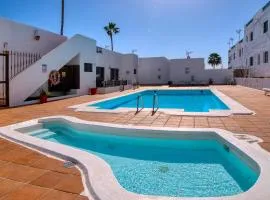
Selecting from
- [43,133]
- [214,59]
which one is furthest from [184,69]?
[214,59]

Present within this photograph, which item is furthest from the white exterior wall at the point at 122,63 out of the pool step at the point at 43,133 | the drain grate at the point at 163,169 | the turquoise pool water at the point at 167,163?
the drain grate at the point at 163,169

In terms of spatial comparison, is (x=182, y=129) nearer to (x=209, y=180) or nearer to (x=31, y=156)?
(x=209, y=180)

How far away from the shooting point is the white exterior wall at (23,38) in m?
11.7

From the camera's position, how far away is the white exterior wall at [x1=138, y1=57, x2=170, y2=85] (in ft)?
102

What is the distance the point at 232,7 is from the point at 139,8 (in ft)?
18.5

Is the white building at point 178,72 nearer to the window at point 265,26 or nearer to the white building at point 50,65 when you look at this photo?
the white building at point 50,65

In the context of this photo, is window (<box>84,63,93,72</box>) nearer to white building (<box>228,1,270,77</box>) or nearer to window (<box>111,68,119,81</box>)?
window (<box>111,68,119,81</box>)

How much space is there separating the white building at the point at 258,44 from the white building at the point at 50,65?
13105mm

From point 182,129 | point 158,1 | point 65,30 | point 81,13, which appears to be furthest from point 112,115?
point 65,30

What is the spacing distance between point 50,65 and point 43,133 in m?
7.10

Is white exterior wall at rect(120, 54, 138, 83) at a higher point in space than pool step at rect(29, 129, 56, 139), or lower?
higher

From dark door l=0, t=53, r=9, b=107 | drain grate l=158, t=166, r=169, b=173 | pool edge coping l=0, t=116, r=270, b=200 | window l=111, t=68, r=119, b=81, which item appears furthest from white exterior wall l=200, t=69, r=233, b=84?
drain grate l=158, t=166, r=169, b=173

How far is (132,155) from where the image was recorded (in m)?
5.20

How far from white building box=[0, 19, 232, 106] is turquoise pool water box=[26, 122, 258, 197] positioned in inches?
209
